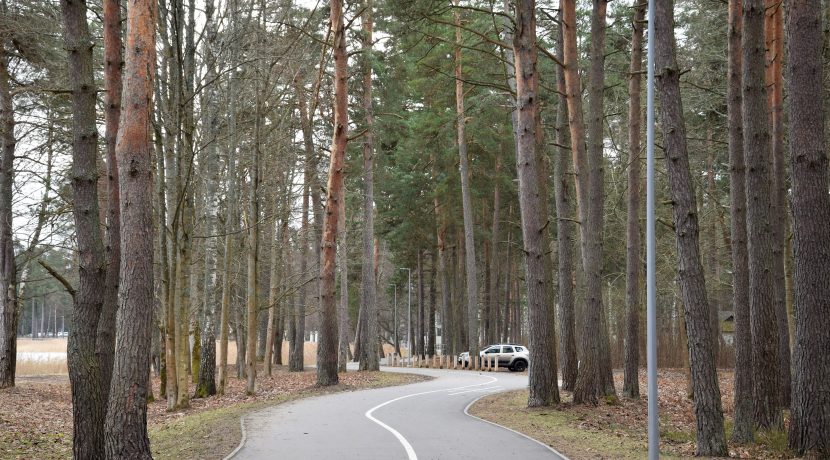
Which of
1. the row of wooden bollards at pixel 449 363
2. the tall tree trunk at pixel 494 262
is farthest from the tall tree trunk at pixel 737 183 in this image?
the tall tree trunk at pixel 494 262

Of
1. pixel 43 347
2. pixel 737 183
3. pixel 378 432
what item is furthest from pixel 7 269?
pixel 43 347

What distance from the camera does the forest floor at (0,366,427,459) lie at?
12180 mm

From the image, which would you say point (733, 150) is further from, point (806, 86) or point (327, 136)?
point (327, 136)

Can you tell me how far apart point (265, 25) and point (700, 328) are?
16.7 metres

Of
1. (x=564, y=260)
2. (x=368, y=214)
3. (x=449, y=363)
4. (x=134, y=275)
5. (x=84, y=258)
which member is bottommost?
(x=449, y=363)

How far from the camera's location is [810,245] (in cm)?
1120

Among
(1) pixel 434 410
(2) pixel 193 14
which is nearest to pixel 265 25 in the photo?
(2) pixel 193 14

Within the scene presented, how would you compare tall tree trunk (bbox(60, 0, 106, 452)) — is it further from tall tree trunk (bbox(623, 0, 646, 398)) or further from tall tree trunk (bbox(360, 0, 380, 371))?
tall tree trunk (bbox(360, 0, 380, 371))

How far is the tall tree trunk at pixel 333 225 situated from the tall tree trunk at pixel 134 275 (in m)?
13.2

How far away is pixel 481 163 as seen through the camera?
141ft

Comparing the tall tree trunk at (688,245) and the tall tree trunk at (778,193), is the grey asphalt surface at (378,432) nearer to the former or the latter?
the tall tree trunk at (688,245)

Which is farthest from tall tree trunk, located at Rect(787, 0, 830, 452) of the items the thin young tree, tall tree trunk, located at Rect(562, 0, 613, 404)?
the thin young tree

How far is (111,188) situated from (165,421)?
7425mm

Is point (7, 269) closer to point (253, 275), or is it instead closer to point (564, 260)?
point (253, 275)
